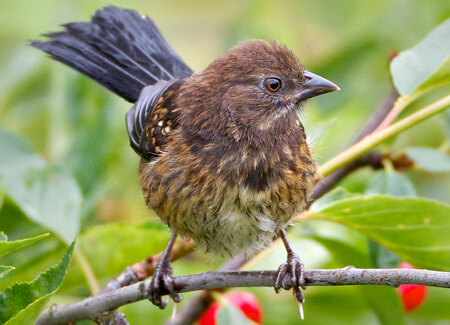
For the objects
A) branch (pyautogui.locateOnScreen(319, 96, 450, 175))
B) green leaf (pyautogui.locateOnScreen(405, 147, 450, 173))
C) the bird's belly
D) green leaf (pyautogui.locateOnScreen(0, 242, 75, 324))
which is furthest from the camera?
green leaf (pyautogui.locateOnScreen(405, 147, 450, 173))

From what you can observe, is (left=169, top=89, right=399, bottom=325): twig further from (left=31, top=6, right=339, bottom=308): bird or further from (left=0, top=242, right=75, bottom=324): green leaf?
(left=0, top=242, right=75, bottom=324): green leaf

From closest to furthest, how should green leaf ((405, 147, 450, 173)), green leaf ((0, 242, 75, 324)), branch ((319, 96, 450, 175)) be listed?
green leaf ((0, 242, 75, 324)) < branch ((319, 96, 450, 175)) < green leaf ((405, 147, 450, 173))

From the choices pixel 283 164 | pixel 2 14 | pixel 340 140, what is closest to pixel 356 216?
pixel 283 164

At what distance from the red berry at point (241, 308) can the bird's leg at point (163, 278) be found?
30 centimetres

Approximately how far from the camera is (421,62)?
9.24 feet

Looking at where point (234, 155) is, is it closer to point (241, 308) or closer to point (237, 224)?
point (237, 224)

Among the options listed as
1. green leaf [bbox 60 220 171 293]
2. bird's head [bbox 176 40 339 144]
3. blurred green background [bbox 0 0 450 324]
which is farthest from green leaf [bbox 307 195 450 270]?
green leaf [bbox 60 220 171 293]

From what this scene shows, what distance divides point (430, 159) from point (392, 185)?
7.9 inches

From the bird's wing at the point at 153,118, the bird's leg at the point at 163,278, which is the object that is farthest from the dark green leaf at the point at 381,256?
the bird's wing at the point at 153,118

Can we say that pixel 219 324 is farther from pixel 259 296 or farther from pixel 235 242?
pixel 259 296

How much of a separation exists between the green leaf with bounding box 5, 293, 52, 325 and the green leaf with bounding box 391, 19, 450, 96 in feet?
5.46

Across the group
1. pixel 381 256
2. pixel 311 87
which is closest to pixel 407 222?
pixel 381 256

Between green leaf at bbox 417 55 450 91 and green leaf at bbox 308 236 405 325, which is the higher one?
green leaf at bbox 417 55 450 91

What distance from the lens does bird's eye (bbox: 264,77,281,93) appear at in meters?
2.84
